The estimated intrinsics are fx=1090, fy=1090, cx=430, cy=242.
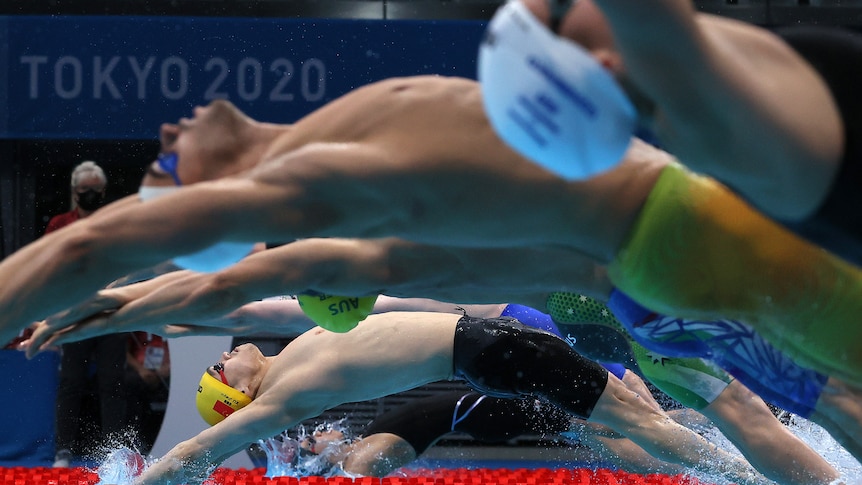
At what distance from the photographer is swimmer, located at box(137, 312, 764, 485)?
343cm

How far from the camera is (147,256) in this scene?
1.69 m

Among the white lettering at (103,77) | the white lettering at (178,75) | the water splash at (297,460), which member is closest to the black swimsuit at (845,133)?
the water splash at (297,460)

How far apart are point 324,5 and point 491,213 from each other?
426cm

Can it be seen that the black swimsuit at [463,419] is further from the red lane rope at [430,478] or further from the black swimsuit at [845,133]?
the black swimsuit at [845,133]

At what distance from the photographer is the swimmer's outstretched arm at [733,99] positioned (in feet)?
4.52

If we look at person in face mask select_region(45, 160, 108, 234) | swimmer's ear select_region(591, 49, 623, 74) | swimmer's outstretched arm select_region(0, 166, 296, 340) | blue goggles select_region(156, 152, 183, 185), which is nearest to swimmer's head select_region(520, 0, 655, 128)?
swimmer's ear select_region(591, 49, 623, 74)

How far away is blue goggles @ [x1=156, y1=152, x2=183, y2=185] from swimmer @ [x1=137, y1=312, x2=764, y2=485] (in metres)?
1.62

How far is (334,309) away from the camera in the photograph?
275 cm

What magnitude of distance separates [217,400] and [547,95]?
258cm

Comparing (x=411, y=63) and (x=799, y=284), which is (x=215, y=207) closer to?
(x=799, y=284)

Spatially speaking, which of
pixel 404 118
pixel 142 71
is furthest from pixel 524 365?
pixel 142 71

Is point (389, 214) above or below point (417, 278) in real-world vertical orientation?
above

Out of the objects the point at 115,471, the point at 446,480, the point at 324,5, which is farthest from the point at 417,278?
the point at 324,5

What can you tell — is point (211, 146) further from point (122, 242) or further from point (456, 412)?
point (456, 412)
